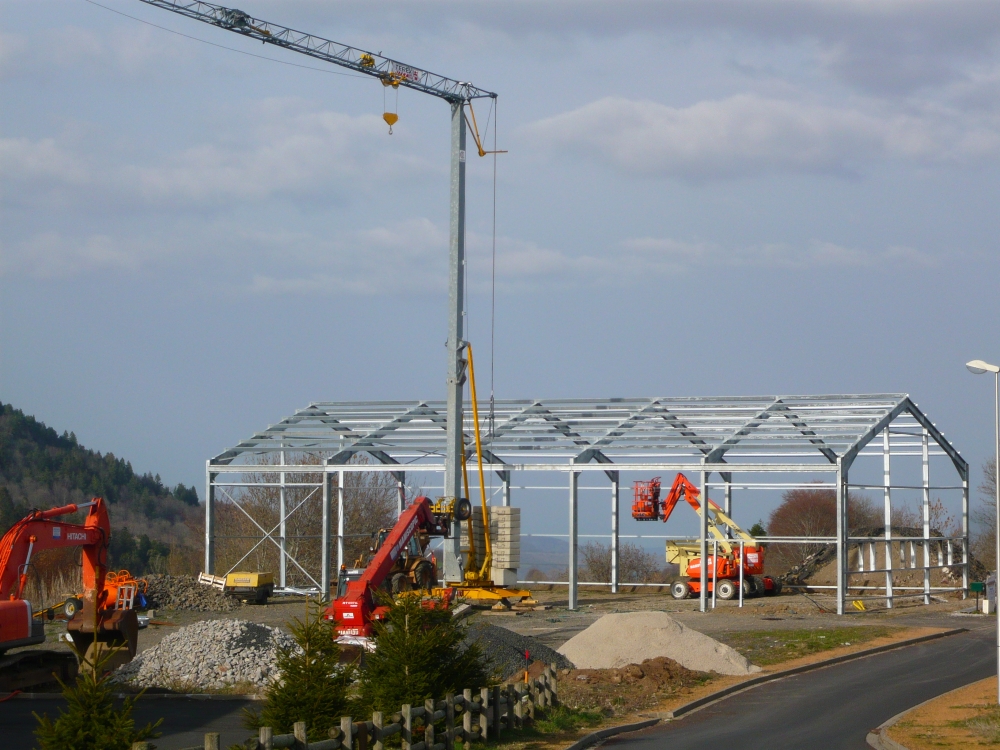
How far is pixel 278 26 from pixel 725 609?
18.8m

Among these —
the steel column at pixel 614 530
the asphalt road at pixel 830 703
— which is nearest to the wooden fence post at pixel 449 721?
the asphalt road at pixel 830 703

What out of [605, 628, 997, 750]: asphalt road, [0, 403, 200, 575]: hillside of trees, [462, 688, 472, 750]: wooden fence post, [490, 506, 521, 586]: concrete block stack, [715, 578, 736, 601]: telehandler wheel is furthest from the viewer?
[0, 403, 200, 575]: hillside of trees

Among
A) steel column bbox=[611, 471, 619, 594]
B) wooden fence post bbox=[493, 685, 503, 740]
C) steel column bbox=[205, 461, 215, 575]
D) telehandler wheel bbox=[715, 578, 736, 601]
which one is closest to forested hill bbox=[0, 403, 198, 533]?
steel column bbox=[205, 461, 215, 575]

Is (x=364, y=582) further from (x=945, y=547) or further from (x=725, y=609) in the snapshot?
(x=945, y=547)

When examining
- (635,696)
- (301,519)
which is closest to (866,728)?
(635,696)

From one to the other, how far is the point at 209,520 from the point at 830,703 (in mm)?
21930

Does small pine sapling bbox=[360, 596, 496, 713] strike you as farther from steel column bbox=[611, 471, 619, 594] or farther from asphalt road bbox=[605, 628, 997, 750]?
steel column bbox=[611, 471, 619, 594]

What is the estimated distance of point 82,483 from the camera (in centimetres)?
8969

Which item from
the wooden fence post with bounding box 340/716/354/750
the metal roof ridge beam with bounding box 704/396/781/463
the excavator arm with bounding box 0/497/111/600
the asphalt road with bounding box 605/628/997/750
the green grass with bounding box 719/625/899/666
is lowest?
the asphalt road with bounding box 605/628/997/750

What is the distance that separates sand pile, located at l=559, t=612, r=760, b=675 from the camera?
20812mm

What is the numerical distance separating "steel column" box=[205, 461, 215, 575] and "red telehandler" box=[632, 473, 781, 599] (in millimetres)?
12218

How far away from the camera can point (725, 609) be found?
30.2 metres

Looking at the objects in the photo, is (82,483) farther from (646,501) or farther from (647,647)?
(647,647)

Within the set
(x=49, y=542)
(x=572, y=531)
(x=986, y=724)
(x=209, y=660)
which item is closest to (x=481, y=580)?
(x=572, y=531)
